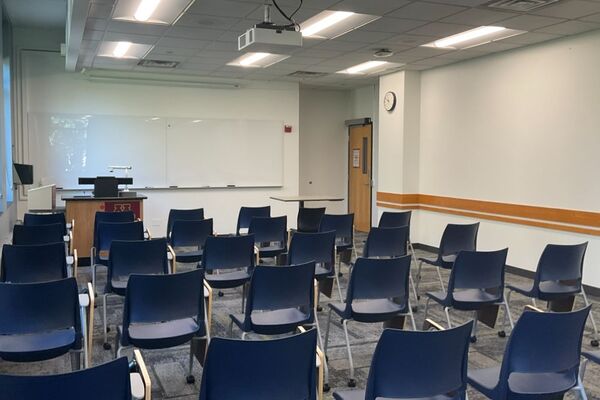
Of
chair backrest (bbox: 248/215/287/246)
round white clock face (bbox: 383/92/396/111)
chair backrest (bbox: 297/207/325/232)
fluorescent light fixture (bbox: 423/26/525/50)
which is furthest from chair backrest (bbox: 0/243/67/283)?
round white clock face (bbox: 383/92/396/111)

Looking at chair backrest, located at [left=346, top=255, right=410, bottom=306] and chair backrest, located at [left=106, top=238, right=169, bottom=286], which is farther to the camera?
chair backrest, located at [left=106, top=238, right=169, bottom=286]

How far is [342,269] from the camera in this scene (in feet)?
Result: 23.8

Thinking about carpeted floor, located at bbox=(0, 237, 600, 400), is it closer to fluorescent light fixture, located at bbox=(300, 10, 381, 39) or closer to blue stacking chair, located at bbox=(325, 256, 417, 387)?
blue stacking chair, located at bbox=(325, 256, 417, 387)

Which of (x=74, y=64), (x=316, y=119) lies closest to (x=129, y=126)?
(x=74, y=64)

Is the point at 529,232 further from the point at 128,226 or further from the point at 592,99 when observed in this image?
the point at 128,226

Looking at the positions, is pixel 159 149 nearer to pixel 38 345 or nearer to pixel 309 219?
pixel 309 219

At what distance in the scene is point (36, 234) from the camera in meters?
5.06

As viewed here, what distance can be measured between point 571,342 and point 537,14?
4.01 meters

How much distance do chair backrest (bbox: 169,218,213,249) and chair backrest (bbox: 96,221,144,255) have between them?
13.7 inches

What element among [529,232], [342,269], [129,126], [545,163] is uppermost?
[129,126]

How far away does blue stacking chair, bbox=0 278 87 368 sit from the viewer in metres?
2.89

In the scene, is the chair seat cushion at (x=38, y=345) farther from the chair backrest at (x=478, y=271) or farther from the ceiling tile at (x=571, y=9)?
the ceiling tile at (x=571, y=9)

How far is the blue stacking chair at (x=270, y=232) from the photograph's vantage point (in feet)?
19.0

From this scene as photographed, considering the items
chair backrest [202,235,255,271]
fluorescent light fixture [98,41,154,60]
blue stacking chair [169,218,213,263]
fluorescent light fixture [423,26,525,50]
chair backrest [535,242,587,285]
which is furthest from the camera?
fluorescent light fixture [98,41,154,60]
